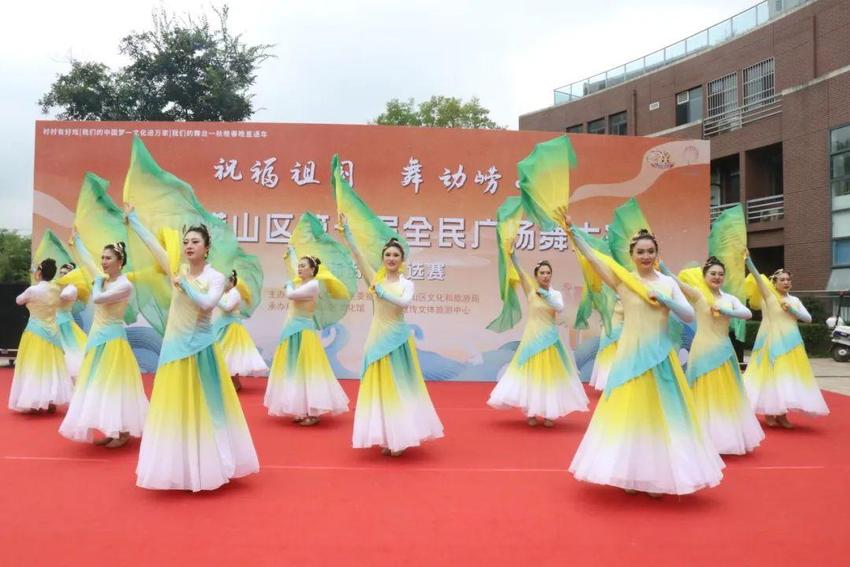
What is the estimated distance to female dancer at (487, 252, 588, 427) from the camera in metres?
5.79

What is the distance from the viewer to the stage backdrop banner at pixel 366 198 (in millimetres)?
8883

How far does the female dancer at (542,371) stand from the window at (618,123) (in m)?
17.1

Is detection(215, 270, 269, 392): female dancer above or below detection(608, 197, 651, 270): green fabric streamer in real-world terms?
below

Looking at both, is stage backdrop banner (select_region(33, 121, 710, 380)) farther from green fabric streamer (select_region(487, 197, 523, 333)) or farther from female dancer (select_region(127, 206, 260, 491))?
female dancer (select_region(127, 206, 260, 491))

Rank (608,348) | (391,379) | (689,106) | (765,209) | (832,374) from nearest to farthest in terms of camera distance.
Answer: (391,379), (608,348), (832,374), (765,209), (689,106)

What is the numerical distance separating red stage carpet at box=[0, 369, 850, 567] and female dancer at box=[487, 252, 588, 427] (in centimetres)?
78

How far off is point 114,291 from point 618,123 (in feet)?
66.2

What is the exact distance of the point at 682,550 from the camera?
9.59 ft

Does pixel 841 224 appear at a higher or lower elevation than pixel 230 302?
higher

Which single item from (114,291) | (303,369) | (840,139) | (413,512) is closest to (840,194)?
(840,139)

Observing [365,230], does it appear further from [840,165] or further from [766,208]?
[766,208]

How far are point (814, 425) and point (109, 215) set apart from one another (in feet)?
21.3

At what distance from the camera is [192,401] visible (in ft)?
11.6

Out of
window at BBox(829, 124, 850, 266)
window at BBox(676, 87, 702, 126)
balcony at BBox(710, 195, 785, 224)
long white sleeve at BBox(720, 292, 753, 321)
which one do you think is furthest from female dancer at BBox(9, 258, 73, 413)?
window at BBox(676, 87, 702, 126)
